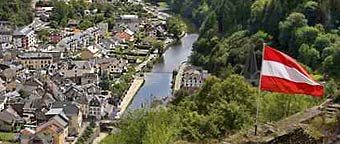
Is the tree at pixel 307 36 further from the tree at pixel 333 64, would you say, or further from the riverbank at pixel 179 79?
the riverbank at pixel 179 79

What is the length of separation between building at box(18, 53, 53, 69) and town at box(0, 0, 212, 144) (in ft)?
0.03

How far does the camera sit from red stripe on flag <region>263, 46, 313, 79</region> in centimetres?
635

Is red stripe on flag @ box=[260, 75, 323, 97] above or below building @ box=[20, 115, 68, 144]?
above

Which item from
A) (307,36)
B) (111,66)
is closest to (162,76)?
(111,66)

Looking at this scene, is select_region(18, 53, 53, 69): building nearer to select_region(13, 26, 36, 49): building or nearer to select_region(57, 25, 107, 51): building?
select_region(57, 25, 107, 51): building

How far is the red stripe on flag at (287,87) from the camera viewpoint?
6.39m

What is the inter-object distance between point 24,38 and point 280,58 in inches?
1247

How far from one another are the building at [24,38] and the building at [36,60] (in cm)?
389

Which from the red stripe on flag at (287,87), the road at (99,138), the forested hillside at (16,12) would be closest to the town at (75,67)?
the road at (99,138)

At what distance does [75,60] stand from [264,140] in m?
28.0

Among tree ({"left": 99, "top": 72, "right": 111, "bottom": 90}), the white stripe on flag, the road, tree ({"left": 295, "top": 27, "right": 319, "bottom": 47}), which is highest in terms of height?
the white stripe on flag

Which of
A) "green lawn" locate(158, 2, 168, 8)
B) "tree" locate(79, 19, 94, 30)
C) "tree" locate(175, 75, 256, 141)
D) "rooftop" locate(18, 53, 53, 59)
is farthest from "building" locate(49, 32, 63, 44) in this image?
"tree" locate(175, 75, 256, 141)

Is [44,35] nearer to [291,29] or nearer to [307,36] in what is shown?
[291,29]

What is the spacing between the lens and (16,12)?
44.8 m
